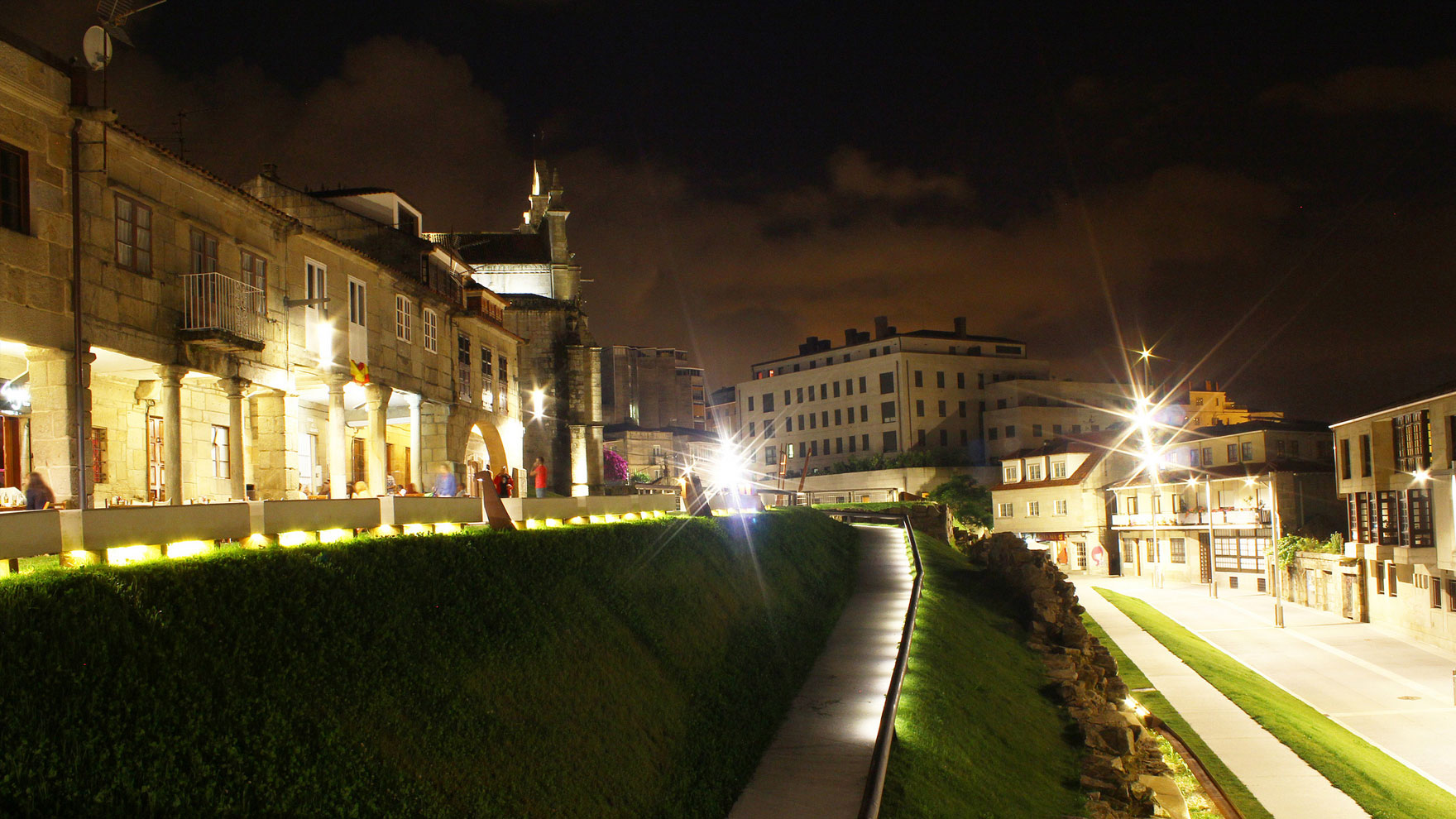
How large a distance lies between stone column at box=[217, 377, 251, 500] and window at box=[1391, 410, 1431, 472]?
135 ft

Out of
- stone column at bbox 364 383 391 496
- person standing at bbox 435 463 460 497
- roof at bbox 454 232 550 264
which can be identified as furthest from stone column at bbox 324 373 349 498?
roof at bbox 454 232 550 264

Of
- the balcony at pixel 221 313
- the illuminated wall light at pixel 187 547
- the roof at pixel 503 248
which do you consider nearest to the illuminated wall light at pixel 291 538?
the illuminated wall light at pixel 187 547

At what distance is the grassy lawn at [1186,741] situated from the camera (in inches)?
784

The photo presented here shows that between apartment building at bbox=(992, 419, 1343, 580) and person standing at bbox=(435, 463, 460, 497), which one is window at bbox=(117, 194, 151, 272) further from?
apartment building at bbox=(992, 419, 1343, 580)

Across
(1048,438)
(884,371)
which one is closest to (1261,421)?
(1048,438)

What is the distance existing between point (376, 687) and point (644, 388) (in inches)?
3399

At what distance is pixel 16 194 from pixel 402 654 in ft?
35.1

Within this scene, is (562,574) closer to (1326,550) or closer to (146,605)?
(146,605)

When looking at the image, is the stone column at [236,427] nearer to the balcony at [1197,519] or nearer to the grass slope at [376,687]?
the grass slope at [376,687]

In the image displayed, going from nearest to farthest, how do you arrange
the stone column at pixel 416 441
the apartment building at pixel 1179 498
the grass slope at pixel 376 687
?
the grass slope at pixel 376 687 < the stone column at pixel 416 441 < the apartment building at pixel 1179 498

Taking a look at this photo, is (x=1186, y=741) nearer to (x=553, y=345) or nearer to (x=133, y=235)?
(x=133, y=235)

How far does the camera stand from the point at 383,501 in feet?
46.5

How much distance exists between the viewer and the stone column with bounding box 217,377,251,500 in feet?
64.6

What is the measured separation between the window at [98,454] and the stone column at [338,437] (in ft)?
15.9
